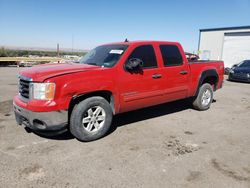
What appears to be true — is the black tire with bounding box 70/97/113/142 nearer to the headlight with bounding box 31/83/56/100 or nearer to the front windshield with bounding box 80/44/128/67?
the headlight with bounding box 31/83/56/100

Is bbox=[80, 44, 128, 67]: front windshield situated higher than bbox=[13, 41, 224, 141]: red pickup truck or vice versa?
bbox=[80, 44, 128, 67]: front windshield

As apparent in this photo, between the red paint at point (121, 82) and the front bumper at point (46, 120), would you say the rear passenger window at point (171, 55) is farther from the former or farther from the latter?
the front bumper at point (46, 120)

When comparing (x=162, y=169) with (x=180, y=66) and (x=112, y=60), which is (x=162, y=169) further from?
(x=180, y=66)

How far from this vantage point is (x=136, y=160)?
377cm

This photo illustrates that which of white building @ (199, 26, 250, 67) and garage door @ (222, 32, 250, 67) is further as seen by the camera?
white building @ (199, 26, 250, 67)

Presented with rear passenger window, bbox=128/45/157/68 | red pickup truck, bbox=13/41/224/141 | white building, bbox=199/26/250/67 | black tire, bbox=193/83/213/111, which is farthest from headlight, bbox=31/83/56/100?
white building, bbox=199/26/250/67

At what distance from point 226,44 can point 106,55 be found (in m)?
23.0

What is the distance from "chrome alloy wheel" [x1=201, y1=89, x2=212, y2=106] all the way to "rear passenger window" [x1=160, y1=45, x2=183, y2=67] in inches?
61.8

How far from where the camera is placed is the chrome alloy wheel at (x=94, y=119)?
14.6ft

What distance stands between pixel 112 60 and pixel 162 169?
2.42 metres

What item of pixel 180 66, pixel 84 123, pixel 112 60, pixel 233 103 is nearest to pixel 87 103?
pixel 84 123

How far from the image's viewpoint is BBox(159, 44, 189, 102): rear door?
18.5 ft

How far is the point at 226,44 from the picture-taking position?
82.0 feet

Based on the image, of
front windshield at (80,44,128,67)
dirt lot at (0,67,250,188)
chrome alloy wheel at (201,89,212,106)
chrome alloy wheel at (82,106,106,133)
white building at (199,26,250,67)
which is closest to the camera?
dirt lot at (0,67,250,188)
